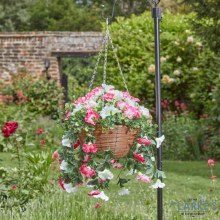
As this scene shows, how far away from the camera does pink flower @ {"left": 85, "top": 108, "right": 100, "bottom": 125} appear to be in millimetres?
4145

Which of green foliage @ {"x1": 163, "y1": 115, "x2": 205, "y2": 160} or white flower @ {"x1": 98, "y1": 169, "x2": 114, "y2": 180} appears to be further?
green foliage @ {"x1": 163, "y1": 115, "x2": 205, "y2": 160}

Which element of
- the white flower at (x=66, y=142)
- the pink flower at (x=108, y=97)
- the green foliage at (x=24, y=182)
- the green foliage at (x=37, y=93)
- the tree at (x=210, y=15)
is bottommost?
the green foliage at (x=24, y=182)

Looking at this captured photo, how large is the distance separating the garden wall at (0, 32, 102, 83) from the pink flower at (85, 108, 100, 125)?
1438cm

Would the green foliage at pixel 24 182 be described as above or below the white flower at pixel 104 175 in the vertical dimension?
below

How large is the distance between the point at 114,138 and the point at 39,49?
14728mm

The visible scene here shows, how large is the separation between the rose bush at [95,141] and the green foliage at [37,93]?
1137 centimetres

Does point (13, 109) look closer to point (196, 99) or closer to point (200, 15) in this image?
point (196, 99)

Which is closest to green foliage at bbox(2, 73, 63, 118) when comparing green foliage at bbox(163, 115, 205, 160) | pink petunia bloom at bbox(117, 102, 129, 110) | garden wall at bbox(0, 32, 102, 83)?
garden wall at bbox(0, 32, 102, 83)

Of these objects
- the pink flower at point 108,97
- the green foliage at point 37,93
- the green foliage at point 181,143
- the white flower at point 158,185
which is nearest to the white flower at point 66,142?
the pink flower at point 108,97

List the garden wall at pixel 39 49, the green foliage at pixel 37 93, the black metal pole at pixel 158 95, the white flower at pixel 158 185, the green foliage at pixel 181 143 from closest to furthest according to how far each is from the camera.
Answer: the white flower at pixel 158 185
the black metal pole at pixel 158 95
the green foliage at pixel 181 143
the green foliage at pixel 37 93
the garden wall at pixel 39 49

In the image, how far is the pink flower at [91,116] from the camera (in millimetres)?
4145

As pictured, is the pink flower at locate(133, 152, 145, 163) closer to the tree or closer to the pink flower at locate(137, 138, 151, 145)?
the pink flower at locate(137, 138, 151, 145)

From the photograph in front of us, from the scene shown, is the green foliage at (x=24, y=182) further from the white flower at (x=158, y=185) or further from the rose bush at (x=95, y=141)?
the white flower at (x=158, y=185)

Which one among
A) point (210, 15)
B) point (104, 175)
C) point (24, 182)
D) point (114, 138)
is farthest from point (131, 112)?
point (210, 15)
